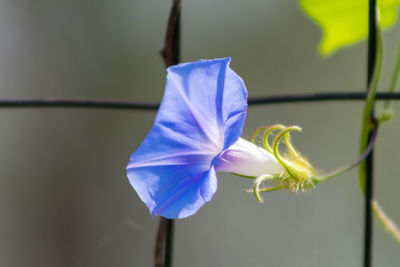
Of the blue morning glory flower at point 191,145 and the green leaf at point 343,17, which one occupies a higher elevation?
the green leaf at point 343,17

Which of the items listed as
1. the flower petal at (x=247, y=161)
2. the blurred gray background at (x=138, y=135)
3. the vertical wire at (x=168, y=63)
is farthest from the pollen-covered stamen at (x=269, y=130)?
the blurred gray background at (x=138, y=135)

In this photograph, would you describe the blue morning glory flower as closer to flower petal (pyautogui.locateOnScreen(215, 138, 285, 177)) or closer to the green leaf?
flower petal (pyautogui.locateOnScreen(215, 138, 285, 177))

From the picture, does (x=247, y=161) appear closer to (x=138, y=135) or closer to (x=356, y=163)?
(x=356, y=163)

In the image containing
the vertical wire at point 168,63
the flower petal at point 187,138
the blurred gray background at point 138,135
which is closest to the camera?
the flower petal at point 187,138

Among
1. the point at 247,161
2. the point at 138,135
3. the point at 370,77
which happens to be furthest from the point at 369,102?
the point at 138,135

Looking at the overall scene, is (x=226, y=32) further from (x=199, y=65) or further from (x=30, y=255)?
(x=199, y=65)

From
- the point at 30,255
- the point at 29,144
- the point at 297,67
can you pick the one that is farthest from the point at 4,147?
the point at 297,67

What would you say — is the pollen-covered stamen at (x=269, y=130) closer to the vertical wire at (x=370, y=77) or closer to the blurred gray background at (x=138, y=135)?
the vertical wire at (x=370, y=77)

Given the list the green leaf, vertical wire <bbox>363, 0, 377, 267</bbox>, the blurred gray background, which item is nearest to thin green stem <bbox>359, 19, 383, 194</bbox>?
vertical wire <bbox>363, 0, 377, 267</bbox>
